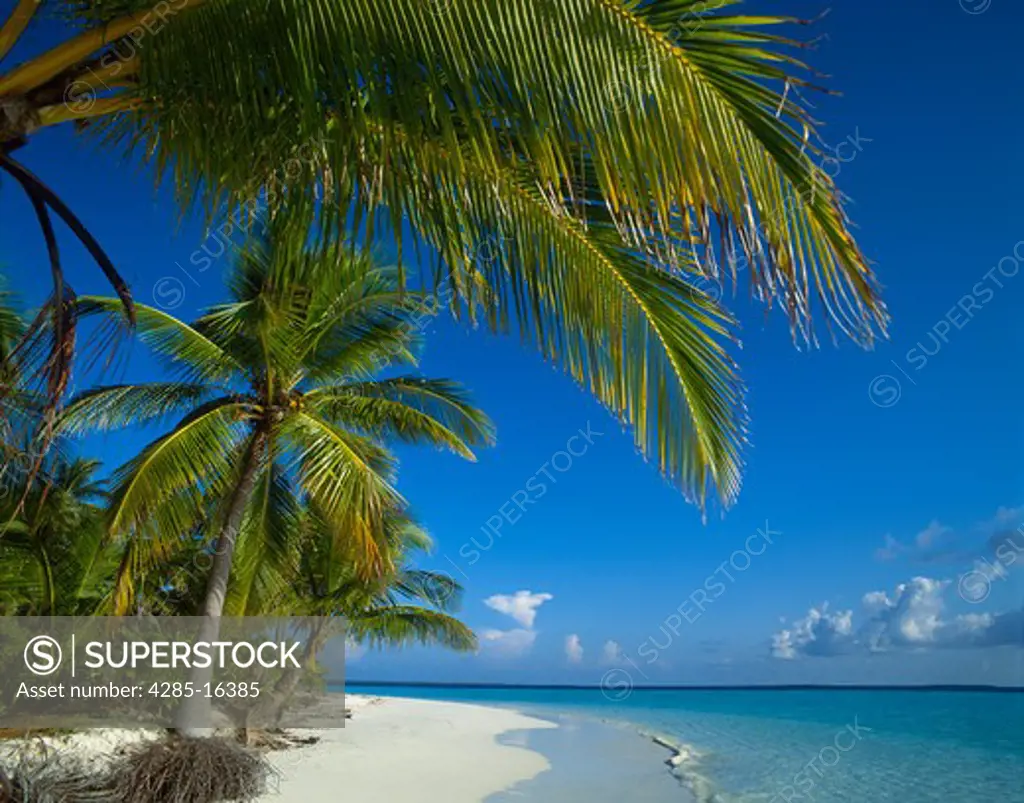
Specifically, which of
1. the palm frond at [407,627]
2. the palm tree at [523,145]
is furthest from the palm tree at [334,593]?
the palm tree at [523,145]

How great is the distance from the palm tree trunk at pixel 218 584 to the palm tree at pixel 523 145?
7.18m

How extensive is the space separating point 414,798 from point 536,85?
11.2 m

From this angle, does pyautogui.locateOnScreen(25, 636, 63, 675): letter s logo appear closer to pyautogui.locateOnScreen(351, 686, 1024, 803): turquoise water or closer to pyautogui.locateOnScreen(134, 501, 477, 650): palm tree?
pyautogui.locateOnScreen(134, 501, 477, 650): palm tree

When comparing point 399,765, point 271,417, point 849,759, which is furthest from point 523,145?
point 849,759

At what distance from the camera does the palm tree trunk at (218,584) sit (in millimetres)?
9711

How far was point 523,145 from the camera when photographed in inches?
97.5

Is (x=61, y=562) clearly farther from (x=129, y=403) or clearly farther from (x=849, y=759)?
(x=849, y=759)

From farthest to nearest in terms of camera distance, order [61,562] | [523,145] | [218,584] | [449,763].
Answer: [449,763]
[61,562]
[218,584]
[523,145]

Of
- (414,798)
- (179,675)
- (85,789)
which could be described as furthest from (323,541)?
(85,789)

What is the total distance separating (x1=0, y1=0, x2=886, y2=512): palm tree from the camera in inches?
86.9

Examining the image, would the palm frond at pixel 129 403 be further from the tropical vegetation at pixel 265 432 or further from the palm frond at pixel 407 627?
the palm frond at pixel 407 627

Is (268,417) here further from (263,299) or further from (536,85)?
(536,85)

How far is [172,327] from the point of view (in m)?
10.3

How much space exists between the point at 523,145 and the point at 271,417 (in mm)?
8659
